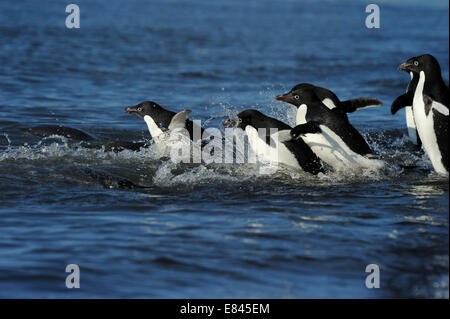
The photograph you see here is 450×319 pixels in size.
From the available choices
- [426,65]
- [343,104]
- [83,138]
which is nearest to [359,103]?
[343,104]

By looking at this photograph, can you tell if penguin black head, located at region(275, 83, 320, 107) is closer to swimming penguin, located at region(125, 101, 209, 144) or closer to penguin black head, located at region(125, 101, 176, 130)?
swimming penguin, located at region(125, 101, 209, 144)

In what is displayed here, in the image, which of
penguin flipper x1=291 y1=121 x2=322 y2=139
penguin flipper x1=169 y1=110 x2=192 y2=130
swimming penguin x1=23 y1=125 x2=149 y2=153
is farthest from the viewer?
swimming penguin x1=23 y1=125 x2=149 y2=153

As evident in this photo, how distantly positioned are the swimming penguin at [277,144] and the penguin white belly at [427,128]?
1.23 m

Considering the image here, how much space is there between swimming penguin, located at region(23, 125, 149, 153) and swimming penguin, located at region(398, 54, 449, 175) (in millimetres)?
3605

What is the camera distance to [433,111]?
8.49 meters

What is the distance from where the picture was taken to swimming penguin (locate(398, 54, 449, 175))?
8.50 meters

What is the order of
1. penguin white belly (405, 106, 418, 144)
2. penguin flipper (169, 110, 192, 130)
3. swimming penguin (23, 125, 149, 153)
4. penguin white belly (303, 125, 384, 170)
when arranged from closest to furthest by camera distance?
penguin white belly (303, 125, 384, 170), penguin flipper (169, 110, 192, 130), swimming penguin (23, 125, 149, 153), penguin white belly (405, 106, 418, 144)

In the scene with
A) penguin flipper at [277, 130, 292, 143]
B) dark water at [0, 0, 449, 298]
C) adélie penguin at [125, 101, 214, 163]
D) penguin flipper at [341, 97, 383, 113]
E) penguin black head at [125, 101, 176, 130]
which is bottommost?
dark water at [0, 0, 449, 298]

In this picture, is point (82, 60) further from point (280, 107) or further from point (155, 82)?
point (280, 107)

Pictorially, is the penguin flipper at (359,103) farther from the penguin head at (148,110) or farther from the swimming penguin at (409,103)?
the penguin head at (148,110)

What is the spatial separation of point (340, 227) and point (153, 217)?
1.69 m

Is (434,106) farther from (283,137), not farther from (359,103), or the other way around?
(283,137)

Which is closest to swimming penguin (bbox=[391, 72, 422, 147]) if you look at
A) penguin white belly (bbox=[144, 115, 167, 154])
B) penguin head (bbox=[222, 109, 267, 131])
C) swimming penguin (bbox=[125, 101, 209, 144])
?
penguin head (bbox=[222, 109, 267, 131])

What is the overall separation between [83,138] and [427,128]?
4851 millimetres
